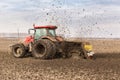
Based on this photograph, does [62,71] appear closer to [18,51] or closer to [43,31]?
[43,31]

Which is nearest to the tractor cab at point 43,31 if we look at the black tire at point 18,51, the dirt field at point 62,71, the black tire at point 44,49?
the black tire at point 44,49

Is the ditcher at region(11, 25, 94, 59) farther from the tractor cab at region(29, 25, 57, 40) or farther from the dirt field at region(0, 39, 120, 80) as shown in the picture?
the dirt field at region(0, 39, 120, 80)

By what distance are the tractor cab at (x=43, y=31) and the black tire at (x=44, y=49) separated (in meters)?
0.77

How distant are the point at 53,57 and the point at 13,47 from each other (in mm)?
3531

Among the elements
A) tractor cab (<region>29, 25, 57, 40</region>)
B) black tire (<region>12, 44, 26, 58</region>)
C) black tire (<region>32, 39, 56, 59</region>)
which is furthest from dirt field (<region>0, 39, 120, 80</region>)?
black tire (<region>12, 44, 26, 58</region>)

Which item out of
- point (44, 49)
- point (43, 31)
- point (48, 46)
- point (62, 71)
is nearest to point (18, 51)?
point (44, 49)

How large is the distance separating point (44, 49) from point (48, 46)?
932 mm

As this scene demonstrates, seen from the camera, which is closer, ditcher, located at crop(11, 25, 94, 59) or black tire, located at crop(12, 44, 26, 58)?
ditcher, located at crop(11, 25, 94, 59)

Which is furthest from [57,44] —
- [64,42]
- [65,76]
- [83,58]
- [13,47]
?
[65,76]

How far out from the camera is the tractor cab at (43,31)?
960 inches

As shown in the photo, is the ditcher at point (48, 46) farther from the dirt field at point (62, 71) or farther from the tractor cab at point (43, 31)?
the dirt field at point (62, 71)

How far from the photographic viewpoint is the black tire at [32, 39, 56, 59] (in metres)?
23.2

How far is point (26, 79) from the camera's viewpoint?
15.4 metres

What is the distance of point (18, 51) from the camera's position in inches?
996
